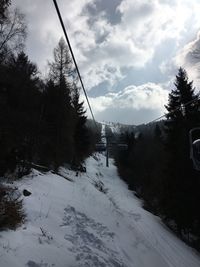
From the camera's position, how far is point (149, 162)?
4400 cm

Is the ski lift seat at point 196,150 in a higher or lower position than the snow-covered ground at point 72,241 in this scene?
higher

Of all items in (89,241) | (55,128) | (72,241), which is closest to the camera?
(72,241)

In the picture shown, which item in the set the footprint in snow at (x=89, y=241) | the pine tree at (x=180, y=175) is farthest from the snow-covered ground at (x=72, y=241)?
the pine tree at (x=180, y=175)

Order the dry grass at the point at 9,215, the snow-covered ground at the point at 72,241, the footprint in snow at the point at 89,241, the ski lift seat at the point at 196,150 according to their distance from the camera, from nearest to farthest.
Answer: the snow-covered ground at the point at 72,241 → the ski lift seat at the point at 196,150 → the dry grass at the point at 9,215 → the footprint in snow at the point at 89,241

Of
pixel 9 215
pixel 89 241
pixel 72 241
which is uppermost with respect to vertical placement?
pixel 9 215

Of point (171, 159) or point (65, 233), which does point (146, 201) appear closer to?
point (171, 159)

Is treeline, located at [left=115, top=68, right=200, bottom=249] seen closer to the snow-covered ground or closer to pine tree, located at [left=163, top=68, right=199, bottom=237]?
pine tree, located at [left=163, top=68, right=199, bottom=237]

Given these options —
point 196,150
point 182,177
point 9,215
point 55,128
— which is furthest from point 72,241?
point 55,128

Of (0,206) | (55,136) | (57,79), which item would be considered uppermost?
(57,79)

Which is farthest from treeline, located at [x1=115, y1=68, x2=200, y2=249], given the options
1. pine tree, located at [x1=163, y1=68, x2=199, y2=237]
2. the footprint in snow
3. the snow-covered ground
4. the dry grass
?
the dry grass

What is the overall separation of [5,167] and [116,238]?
5.41 meters

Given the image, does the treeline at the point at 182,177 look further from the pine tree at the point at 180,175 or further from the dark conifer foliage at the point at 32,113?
the dark conifer foliage at the point at 32,113

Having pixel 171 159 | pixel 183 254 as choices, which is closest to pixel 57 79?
pixel 171 159

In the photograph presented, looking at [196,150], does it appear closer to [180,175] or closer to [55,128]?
[180,175]
